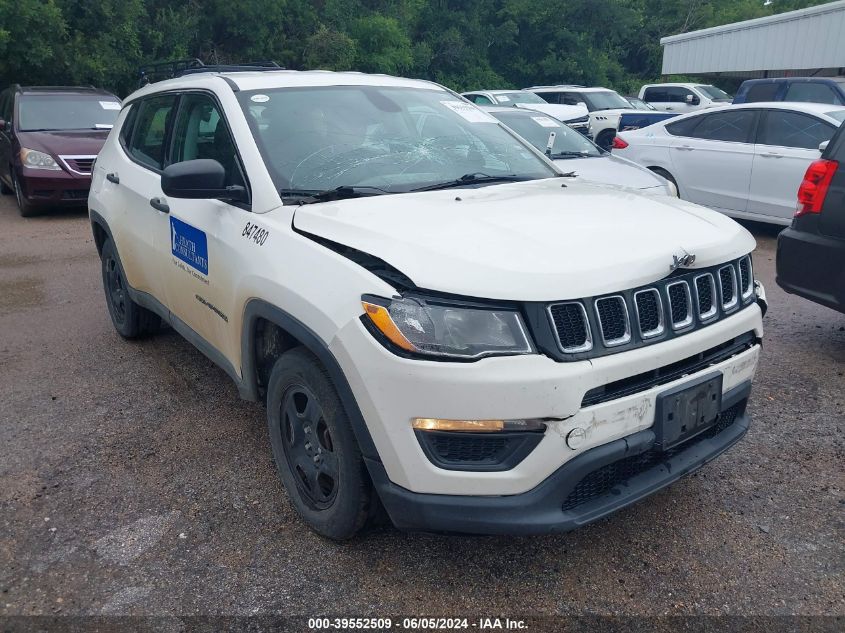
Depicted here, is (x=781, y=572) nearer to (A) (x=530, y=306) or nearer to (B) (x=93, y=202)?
(A) (x=530, y=306)

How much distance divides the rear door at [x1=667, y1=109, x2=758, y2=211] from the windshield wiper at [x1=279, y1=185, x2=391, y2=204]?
651 centimetres

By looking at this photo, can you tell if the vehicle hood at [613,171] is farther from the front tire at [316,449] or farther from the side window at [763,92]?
the side window at [763,92]

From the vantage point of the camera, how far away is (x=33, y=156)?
9.70 m

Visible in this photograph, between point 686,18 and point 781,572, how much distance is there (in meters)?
47.7

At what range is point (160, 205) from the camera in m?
3.95

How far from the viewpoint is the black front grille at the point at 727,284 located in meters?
2.88

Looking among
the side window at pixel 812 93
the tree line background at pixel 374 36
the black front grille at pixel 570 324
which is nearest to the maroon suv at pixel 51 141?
the tree line background at pixel 374 36

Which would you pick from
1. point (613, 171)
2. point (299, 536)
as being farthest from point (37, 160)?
point (299, 536)

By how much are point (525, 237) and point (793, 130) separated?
22.3 feet

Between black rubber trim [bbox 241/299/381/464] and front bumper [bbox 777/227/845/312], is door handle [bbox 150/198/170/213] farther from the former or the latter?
front bumper [bbox 777/227/845/312]

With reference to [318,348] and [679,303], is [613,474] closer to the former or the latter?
[679,303]

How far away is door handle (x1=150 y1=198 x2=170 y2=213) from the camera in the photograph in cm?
390

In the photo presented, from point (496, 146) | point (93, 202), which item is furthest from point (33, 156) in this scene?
point (496, 146)

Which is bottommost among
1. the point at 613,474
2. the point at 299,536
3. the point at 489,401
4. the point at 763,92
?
the point at 299,536
